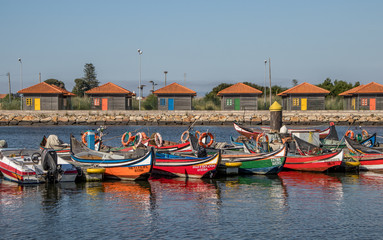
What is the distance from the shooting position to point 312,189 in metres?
24.7

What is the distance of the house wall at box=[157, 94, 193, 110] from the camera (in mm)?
81438

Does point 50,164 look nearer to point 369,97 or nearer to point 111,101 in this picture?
point 111,101

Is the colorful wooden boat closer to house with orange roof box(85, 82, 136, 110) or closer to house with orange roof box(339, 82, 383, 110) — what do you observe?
house with orange roof box(85, 82, 136, 110)

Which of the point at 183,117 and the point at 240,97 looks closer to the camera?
the point at 183,117

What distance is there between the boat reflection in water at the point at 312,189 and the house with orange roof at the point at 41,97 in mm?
A: 57989

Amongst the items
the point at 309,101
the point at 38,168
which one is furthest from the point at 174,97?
the point at 38,168

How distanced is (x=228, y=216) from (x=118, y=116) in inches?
2491

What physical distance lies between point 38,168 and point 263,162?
1212cm

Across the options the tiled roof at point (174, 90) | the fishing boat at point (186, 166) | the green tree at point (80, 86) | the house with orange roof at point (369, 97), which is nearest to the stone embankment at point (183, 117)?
the house with orange roof at point (369, 97)

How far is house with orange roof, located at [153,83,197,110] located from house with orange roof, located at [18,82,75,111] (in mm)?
15855

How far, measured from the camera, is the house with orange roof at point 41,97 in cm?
8031

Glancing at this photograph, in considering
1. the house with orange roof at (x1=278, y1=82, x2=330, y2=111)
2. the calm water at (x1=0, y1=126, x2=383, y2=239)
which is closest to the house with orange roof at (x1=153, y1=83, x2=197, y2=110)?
the house with orange roof at (x1=278, y1=82, x2=330, y2=111)

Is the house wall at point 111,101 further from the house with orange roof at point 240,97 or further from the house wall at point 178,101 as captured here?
the house with orange roof at point 240,97

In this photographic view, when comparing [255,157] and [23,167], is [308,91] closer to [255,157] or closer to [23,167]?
[255,157]
